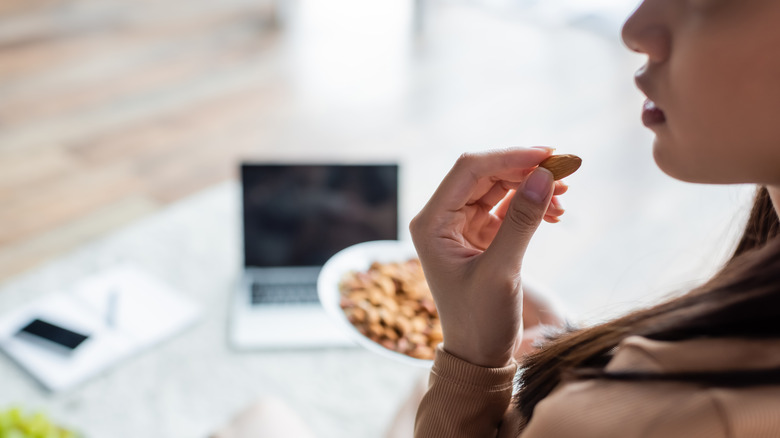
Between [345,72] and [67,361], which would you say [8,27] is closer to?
[345,72]

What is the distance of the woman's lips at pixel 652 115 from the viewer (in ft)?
1.90

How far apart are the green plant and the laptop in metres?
0.47

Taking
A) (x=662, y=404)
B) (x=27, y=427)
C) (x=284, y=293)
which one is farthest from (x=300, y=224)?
(x=662, y=404)

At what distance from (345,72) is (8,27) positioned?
149cm

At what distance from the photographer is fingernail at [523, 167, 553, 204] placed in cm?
68

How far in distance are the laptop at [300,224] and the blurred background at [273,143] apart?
2.8 inches

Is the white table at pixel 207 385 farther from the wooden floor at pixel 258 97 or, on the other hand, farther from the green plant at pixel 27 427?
the wooden floor at pixel 258 97

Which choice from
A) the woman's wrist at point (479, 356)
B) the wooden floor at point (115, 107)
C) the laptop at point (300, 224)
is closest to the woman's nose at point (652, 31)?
the woman's wrist at point (479, 356)

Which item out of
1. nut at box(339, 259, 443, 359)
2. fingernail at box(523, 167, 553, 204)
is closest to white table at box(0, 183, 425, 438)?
nut at box(339, 259, 443, 359)

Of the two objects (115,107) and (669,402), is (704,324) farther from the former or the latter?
(115,107)

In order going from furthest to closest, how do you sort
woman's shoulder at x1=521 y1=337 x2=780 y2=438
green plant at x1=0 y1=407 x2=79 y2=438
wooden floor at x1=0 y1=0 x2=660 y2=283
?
wooden floor at x1=0 y1=0 x2=660 y2=283
green plant at x1=0 y1=407 x2=79 y2=438
woman's shoulder at x1=521 y1=337 x2=780 y2=438

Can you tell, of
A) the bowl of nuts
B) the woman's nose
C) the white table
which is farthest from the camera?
the white table

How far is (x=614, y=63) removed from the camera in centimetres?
323

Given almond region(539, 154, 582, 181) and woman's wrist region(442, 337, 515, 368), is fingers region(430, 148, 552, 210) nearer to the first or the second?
almond region(539, 154, 582, 181)
